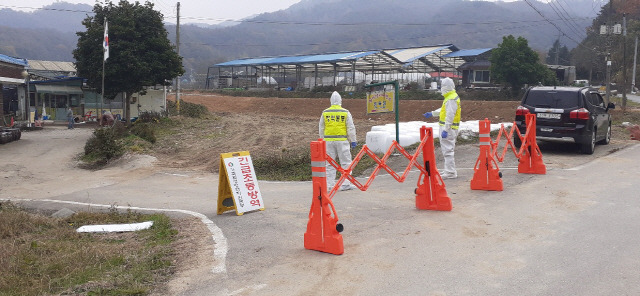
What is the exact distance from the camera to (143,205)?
10.6 metres

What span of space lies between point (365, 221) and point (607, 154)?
32.5 feet

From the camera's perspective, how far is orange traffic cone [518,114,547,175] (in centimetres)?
1161

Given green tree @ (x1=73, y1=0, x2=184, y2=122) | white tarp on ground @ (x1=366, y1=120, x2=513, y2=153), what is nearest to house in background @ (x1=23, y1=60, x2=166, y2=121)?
green tree @ (x1=73, y1=0, x2=184, y2=122)

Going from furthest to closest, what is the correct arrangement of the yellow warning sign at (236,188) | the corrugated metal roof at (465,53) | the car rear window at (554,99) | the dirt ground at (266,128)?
1. the corrugated metal roof at (465,53)
2. the dirt ground at (266,128)
3. the car rear window at (554,99)
4. the yellow warning sign at (236,188)

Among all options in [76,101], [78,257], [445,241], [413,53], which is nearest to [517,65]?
[413,53]

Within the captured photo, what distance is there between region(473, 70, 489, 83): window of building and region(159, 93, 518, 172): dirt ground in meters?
14.2

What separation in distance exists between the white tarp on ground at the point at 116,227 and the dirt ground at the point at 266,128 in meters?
7.99

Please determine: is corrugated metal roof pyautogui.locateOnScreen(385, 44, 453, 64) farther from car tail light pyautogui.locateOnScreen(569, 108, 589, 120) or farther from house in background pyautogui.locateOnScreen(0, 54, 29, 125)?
car tail light pyautogui.locateOnScreen(569, 108, 589, 120)

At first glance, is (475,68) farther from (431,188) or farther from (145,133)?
(431,188)

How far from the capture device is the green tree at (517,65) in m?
39.6

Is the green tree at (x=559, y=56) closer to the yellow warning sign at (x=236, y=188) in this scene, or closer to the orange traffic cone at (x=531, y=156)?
the orange traffic cone at (x=531, y=156)

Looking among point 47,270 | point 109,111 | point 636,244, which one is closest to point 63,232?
point 47,270

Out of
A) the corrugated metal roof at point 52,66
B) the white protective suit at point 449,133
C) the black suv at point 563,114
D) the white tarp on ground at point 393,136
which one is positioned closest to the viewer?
the white protective suit at point 449,133

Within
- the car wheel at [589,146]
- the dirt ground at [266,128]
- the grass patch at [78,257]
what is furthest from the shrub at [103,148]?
the car wheel at [589,146]
